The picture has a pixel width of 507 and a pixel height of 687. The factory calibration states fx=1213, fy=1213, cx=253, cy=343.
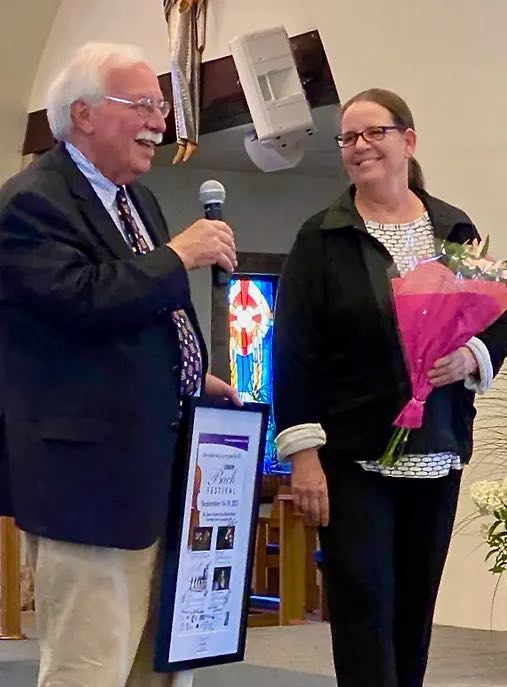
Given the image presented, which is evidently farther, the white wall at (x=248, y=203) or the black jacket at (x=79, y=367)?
the white wall at (x=248, y=203)

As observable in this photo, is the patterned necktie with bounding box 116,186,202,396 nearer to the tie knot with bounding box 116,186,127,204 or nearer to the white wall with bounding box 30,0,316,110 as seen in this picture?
the tie knot with bounding box 116,186,127,204

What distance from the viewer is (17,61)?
641 cm

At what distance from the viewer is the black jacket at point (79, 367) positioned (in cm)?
174

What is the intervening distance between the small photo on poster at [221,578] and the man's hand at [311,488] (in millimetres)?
221

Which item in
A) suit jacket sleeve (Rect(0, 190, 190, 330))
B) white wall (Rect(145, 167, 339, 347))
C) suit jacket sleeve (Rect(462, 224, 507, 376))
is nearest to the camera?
suit jacket sleeve (Rect(0, 190, 190, 330))

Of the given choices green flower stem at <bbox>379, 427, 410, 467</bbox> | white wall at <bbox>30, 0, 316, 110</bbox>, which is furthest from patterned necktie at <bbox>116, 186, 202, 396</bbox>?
white wall at <bbox>30, 0, 316, 110</bbox>

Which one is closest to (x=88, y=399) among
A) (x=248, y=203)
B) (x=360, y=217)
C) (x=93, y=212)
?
(x=93, y=212)

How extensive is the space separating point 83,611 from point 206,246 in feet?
1.86

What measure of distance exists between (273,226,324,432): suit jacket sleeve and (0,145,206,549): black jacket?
424 mm

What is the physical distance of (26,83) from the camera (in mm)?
6484

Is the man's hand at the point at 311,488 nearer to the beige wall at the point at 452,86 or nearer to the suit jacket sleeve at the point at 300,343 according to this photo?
the suit jacket sleeve at the point at 300,343

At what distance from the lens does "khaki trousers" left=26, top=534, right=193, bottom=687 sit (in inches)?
69.4

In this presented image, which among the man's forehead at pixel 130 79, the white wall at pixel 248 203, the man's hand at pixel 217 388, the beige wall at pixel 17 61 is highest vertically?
the beige wall at pixel 17 61

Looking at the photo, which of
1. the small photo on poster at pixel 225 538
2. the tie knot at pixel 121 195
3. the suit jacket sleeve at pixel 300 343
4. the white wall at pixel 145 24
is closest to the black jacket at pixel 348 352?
the suit jacket sleeve at pixel 300 343
